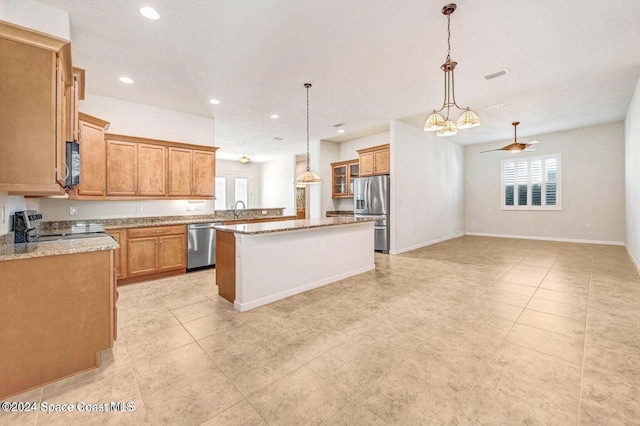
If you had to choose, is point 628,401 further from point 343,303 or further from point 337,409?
point 343,303

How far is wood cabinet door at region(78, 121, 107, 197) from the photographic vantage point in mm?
3771

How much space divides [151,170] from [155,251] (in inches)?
54.2

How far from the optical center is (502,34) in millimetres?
2896

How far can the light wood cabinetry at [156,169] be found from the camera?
4.28 meters

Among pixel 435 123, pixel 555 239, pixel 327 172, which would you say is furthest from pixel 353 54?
pixel 555 239

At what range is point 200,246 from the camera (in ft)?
15.8

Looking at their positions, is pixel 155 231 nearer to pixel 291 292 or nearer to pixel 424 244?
pixel 291 292

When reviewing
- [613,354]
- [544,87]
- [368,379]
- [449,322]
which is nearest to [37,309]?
[368,379]

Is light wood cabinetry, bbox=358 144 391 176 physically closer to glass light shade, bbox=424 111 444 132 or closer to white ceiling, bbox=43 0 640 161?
white ceiling, bbox=43 0 640 161

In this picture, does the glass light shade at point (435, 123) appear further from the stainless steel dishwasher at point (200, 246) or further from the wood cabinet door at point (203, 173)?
the wood cabinet door at point (203, 173)

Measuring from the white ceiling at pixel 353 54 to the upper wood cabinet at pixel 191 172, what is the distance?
2.71ft

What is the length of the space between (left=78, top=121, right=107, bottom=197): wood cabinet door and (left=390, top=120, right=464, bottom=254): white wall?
529 centimetres

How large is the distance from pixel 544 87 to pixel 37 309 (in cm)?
658

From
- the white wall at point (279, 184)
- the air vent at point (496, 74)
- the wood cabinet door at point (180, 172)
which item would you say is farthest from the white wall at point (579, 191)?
the wood cabinet door at point (180, 172)
